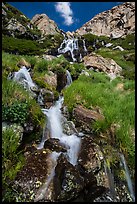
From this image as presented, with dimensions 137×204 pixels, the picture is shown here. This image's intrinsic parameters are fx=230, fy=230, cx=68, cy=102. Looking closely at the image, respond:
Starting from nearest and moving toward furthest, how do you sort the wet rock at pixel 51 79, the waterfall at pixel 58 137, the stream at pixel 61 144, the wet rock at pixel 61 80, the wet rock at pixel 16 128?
the waterfall at pixel 58 137 < the stream at pixel 61 144 < the wet rock at pixel 16 128 < the wet rock at pixel 51 79 < the wet rock at pixel 61 80

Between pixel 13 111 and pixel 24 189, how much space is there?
2.29m

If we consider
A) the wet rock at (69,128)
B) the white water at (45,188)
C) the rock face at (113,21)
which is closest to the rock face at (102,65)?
the wet rock at (69,128)

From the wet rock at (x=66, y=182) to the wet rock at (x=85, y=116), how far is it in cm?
232

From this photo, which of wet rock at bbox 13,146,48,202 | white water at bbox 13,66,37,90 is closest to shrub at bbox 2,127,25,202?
wet rock at bbox 13,146,48,202

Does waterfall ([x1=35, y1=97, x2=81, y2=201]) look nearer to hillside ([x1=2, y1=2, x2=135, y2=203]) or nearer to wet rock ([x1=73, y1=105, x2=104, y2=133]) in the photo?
hillside ([x1=2, y1=2, x2=135, y2=203])

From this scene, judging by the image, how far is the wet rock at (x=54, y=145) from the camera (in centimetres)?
657

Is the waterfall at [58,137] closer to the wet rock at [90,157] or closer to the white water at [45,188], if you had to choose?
the white water at [45,188]

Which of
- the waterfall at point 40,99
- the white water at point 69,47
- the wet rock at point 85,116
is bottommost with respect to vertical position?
the wet rock at point 85,116

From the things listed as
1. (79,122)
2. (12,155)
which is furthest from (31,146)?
(79,122)

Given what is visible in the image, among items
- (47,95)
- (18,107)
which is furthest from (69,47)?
(18,107)

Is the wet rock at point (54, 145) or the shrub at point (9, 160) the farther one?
the wet rock at point (54, 145)

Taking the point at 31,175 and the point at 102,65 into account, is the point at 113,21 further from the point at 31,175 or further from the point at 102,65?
the point at 31,175

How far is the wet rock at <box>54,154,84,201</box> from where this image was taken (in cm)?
539

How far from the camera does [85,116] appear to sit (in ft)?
27.1
